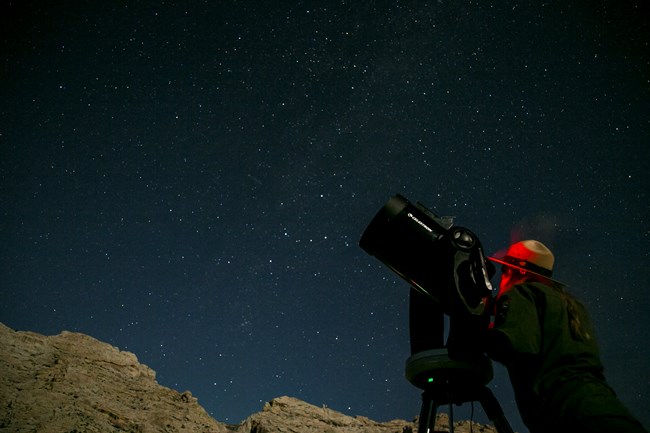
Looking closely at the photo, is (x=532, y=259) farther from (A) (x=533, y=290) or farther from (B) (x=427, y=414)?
(B) (x=427, y=414)

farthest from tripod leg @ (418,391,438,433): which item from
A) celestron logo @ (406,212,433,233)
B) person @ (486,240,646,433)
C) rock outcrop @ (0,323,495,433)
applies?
rock outcrop @ (0,323,495,433)

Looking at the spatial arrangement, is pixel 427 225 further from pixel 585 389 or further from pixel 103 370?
pixel 103 370

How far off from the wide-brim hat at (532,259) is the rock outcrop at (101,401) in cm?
3325

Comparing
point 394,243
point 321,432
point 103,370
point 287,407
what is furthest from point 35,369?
point 394,243

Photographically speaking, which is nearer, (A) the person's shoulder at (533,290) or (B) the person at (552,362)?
(B) the person at (552,362)

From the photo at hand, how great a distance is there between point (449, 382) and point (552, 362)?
0.43m

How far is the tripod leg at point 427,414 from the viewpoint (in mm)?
1611

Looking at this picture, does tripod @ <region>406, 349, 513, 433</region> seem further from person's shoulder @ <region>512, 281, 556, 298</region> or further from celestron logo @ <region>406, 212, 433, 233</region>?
celestron logo @ <region>406, 212, 433, 233</region>

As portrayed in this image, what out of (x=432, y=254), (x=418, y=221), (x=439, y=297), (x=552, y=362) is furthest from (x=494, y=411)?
(x=418, y=221)

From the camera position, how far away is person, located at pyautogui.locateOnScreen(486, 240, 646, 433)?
127 cm

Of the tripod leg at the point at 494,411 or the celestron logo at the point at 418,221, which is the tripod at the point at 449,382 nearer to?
the tripod leg at the point at 494,411

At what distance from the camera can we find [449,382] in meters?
1.62

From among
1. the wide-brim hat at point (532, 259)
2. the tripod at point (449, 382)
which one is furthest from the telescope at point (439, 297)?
the wide-brim hat at point (532, 259)

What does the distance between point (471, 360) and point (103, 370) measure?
56075 millimetres
